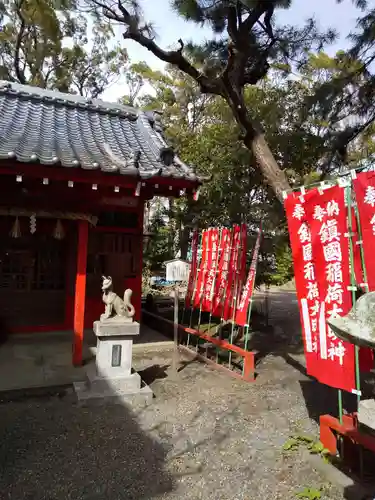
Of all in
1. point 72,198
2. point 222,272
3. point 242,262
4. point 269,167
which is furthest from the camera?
point 222,272

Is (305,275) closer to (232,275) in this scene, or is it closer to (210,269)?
(232,275)

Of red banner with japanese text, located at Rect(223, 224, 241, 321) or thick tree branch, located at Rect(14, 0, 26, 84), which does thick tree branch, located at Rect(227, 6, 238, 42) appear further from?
thick tree branch, located at Rect(14, 0, 26, 84)

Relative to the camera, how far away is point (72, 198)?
6445mm

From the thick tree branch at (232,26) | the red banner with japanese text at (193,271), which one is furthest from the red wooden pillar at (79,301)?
the thick tree branch at (232,26)

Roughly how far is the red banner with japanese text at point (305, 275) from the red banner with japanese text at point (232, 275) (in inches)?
99.1

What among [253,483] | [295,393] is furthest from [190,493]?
[295,393]

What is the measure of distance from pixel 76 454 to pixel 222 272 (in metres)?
4.46

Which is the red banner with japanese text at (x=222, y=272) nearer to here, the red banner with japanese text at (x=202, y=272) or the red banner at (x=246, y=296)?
the red banner with japanese text at (x=202, y=272)

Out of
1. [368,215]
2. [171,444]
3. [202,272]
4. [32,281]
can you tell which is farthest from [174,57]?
[171,444]

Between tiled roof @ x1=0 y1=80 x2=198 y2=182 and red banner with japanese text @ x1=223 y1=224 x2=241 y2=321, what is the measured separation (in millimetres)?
1375

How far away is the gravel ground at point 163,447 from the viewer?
330cm

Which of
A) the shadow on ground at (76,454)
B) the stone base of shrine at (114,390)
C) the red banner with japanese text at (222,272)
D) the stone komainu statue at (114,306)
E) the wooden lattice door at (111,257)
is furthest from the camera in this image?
the wooden lattice door at (111,257)

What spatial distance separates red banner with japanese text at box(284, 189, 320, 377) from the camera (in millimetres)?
4207

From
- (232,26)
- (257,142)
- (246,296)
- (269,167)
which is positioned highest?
(232,26)
